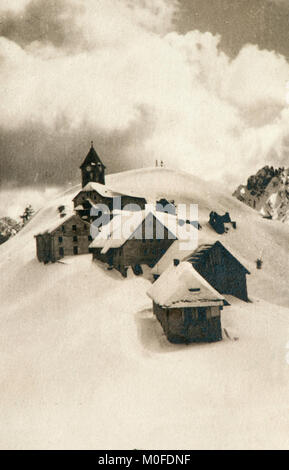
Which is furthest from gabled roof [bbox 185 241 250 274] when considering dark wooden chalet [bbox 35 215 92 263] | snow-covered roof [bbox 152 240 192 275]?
dark wooden chalet [bbox 35 215 92 263]

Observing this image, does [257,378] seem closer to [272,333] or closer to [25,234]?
[272,333]

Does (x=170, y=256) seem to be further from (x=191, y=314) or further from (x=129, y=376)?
(x=129, y=376)

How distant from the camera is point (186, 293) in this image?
17.9 meters

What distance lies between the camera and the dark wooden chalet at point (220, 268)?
80.4 ft

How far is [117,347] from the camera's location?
16297mm

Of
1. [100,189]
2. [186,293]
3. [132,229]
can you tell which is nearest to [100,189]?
[100,189]

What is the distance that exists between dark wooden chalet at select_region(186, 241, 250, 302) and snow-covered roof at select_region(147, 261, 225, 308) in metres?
5.02

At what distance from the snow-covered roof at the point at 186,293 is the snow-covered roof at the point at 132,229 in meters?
8.25

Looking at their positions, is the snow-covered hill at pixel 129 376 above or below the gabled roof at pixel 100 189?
below

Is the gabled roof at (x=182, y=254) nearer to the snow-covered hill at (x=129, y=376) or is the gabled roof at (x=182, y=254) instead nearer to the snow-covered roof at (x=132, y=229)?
the snow-covered roof at (x=132, y=229)

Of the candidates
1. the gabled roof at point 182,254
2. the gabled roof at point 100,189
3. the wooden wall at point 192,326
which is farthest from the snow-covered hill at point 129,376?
the gabled roof at point 100,189

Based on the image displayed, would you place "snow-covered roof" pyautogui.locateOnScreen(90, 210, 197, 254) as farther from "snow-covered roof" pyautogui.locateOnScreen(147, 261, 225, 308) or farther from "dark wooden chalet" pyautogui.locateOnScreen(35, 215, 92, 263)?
"snow-covered roof" pyautogui.locateOnScreen(147, 261, 225, 308)
